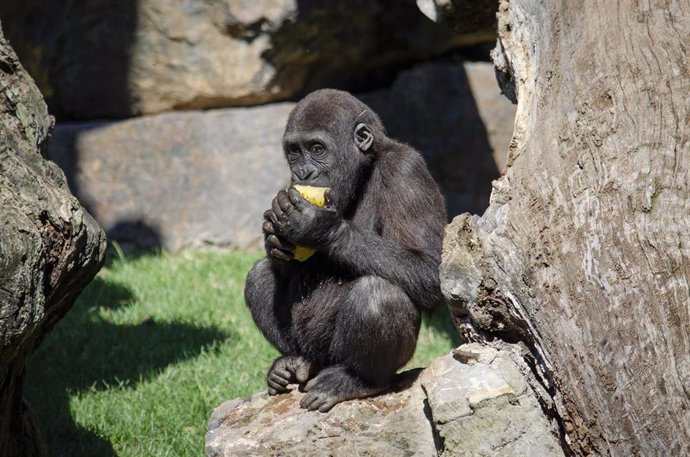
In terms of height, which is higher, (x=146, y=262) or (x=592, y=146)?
(x=592, y=146)

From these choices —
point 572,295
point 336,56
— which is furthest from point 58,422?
point 336,56

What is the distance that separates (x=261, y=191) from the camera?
8703 millimetres

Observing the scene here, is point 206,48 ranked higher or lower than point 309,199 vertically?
lower

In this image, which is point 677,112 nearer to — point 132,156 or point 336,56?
point 336,56

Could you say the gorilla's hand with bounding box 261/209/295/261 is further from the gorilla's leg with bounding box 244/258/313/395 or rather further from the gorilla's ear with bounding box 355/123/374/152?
the gorilla's ear with bounding box 355/123/374/152

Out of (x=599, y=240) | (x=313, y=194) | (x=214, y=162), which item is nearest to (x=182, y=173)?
(x=214, y=162)

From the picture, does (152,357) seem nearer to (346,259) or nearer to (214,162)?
(346,259)

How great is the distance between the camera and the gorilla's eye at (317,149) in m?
4.89

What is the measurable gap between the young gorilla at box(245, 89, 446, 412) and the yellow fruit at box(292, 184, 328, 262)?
5 centimetres

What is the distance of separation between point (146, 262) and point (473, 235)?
5.10m

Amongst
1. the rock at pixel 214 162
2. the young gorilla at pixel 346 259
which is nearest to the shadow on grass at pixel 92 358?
the young gorilla at pixel 346 259

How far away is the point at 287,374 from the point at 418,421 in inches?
35.1

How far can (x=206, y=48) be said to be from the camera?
8.60 metres

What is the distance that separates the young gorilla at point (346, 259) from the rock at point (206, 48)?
11.9ft
